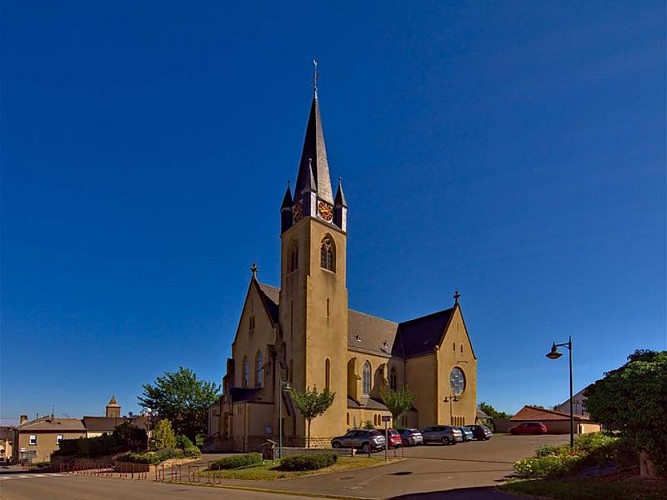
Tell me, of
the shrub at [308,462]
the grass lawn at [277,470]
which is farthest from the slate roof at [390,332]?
the shrub at [308,462]

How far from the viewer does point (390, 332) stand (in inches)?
2584

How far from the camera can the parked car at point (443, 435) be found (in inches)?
1694

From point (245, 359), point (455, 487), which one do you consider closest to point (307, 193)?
point (245, 359)

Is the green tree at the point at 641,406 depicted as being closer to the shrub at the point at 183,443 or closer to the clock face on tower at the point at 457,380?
the shrub at the point at 183,443

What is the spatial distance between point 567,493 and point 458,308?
46.4 metres

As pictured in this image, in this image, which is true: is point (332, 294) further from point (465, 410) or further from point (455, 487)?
point (455, 487)

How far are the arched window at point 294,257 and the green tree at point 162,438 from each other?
17.3 metres

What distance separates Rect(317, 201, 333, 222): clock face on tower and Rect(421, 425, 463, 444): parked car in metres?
21.5

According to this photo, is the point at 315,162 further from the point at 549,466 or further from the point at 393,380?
the point at 549,466

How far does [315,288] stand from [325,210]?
8023mm

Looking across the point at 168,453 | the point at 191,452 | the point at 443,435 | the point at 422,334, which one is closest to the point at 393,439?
the point at 443,435

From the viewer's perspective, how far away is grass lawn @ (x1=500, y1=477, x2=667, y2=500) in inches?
637

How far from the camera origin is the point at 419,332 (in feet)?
211

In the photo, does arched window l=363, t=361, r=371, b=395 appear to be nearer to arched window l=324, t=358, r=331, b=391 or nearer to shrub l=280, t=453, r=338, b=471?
arched window l=324, t=358, r=331, b=391
